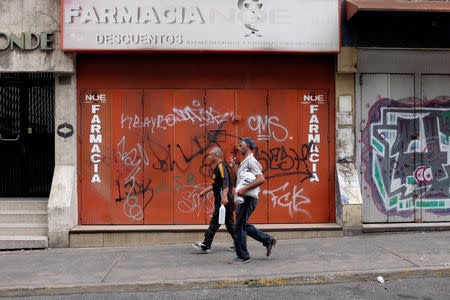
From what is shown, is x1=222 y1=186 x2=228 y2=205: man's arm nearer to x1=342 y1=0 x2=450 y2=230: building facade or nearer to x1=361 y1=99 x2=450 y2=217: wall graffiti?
x1=342 y1=0 x2=450 y2=230: building facade

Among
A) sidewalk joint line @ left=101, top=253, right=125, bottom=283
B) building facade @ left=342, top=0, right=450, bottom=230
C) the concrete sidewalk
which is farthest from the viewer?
building facade @ left=342, top=0, right=450, bottom=230

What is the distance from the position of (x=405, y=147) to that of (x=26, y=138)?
737 centimetres

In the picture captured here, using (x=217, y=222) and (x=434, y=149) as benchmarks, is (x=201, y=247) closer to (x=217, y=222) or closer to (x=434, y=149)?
(x=217, y=222)

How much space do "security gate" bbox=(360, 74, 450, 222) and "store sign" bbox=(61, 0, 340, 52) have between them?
58.3 inches

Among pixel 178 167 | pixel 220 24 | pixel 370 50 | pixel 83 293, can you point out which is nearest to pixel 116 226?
pixel 178 167

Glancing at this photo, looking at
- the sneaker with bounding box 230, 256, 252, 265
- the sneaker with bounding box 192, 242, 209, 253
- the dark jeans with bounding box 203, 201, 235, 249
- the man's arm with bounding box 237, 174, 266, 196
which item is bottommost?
the sneaker with bounding box 230, 256, 252, 265

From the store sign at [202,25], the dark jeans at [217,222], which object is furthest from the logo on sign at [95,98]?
the dark jeans at [217,222]

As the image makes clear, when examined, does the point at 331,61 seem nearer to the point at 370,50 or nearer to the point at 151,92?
the point at 370,50

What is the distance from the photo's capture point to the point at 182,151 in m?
9.16

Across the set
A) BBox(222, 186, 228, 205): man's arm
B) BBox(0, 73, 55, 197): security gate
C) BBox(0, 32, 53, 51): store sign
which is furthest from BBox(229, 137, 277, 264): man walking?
BBox(0, 73, 55, 197): security gate

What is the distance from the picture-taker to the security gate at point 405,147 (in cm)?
924

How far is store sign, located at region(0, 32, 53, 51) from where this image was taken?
868 centimetres

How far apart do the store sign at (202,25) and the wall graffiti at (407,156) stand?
184 cm

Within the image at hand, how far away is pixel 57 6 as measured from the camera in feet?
28.8
